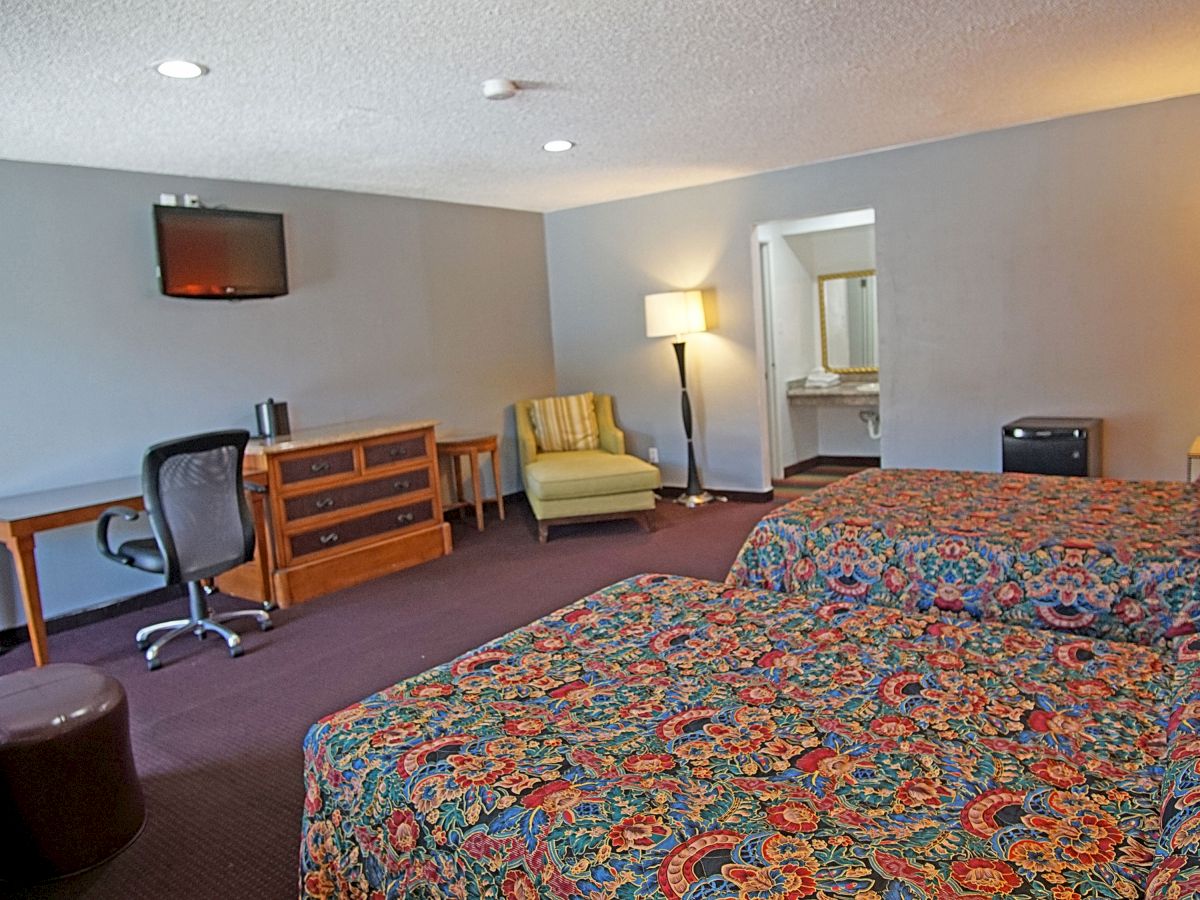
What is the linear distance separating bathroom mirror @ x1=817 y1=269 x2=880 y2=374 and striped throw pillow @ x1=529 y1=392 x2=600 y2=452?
7.30ft

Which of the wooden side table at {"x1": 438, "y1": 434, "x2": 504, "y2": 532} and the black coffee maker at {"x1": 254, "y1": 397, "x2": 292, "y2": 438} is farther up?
the black coffee maker at {"x1": 254, "y1": 397, "x2": 292, "y2": 438}

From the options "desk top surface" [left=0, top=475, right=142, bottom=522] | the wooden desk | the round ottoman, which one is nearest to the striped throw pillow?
"desk top surface" [left=0, top=475, right=142, bottom=522]

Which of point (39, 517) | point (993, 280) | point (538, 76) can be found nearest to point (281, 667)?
point (39, 517)

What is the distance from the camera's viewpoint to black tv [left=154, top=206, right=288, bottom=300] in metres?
4.30

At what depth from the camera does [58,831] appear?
2146mm

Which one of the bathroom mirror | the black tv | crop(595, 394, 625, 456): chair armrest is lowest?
crop(595, 394, 625, 456): chair armrest

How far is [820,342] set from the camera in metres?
7.08

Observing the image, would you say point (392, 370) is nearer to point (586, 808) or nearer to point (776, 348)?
point (776, 348)

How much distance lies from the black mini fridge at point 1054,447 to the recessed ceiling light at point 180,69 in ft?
13.5

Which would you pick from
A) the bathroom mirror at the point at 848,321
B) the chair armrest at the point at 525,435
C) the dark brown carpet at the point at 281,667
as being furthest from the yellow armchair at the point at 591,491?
the bathroom mirror at the point at 848,321

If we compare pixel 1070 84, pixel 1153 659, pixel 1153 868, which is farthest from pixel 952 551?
pixel 1070 84

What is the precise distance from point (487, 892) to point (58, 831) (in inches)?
60.4

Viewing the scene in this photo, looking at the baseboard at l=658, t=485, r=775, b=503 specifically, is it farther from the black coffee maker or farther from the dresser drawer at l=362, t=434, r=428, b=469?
the black coffee maker

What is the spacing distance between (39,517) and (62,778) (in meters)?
1.58
